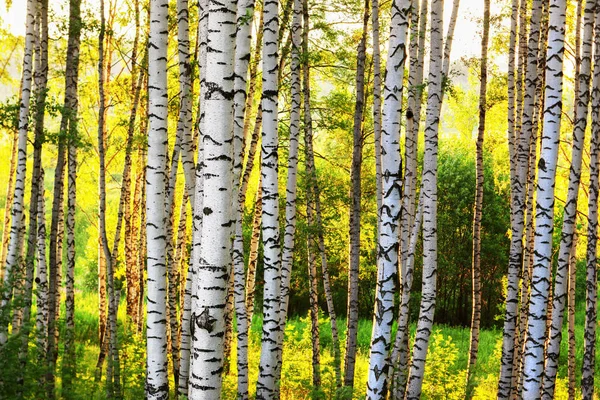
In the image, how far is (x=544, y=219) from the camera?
5.37 m

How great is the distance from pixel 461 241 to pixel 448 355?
15.7 m

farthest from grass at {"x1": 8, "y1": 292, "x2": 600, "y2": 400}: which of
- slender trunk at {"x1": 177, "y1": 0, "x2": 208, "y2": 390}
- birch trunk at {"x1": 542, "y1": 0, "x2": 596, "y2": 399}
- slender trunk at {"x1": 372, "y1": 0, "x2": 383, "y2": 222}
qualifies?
slender trunk at {"x1": 372, "y1": 0, "x2": 383, "y2": 222}

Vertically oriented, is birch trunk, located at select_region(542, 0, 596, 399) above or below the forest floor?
above

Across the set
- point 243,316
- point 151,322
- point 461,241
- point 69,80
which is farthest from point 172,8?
point 461,241

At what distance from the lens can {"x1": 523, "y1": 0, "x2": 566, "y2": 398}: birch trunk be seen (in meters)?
5.32

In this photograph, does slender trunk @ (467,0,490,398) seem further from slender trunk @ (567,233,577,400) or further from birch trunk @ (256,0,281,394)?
birch trunk @ (256,0,281,394)

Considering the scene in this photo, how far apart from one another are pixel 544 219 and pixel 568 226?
1174 mm

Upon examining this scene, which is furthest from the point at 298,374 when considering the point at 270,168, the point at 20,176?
the point at 270,168

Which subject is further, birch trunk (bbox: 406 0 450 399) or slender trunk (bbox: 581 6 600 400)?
slender trunk (bbox: 581 6 600 400)

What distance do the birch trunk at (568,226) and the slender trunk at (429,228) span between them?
1270 mm

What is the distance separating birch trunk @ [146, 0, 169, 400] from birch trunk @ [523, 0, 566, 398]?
3.23m

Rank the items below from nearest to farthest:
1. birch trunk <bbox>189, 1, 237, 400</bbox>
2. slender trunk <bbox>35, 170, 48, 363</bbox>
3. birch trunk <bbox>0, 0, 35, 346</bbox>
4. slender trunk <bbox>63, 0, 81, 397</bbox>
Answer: birch trunk <bbox>189, 1, 237, 400</bbox> < birch trunk <bbox>0, 0, 35, 346</bbox> < slender trunk <bbox>63, 0, 81, 397</bbox> < slender trunk <bbox>35, 170, 48, 363</bbox>

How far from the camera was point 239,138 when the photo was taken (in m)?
5.43

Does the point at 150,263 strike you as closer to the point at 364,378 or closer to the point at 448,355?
the point at 448,355
